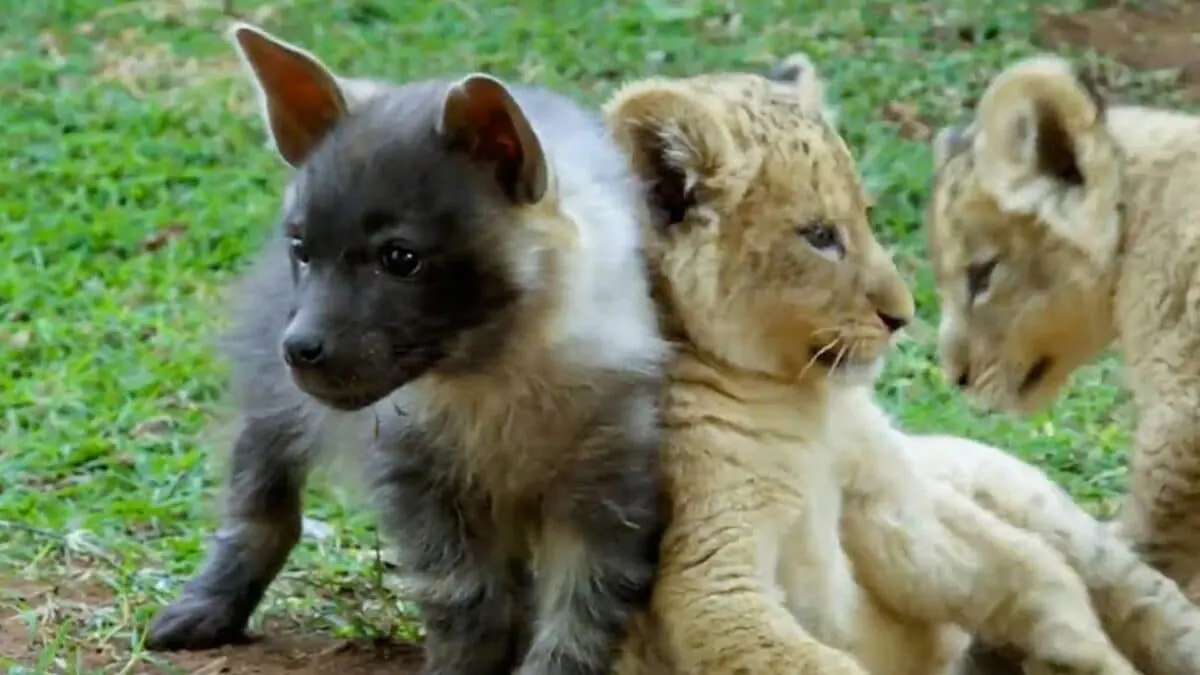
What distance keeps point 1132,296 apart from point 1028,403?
55 centimetres

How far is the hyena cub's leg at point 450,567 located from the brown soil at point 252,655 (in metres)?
0.59

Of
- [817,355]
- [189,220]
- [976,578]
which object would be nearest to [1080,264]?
[976,578]

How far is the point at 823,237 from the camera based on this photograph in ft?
14.4

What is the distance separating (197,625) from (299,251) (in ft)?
4.80

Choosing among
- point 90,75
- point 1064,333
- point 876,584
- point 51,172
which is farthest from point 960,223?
point 90,75

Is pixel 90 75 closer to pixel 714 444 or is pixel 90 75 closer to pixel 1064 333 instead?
pixel 1064 333

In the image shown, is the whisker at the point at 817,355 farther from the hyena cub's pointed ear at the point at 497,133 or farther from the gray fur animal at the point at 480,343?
the hyena cub's pointed ear at the point at 497,133

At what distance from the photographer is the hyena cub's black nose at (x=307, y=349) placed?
3.89 metres

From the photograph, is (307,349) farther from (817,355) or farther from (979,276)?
(979,276)

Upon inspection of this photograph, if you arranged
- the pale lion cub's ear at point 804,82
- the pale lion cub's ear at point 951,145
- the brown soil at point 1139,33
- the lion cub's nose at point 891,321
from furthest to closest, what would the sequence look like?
the brown soil at point 1139,33 → the pale lion cub's ear at point 951,145 → the pale lion cub's ear at point 804,82 → the lion cub's nose at point 891,321

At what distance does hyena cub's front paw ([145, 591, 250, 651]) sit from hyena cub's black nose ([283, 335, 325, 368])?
4.84 ft

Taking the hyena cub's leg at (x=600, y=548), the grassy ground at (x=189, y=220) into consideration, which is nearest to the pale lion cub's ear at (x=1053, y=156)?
the grassy ground at (x=189, y=220)

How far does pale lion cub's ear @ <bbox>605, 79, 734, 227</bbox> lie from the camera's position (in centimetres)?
432

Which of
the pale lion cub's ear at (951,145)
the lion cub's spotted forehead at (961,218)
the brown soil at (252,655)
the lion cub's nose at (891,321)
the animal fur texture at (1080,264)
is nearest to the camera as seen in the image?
the lion cub's nose at (891,321)
